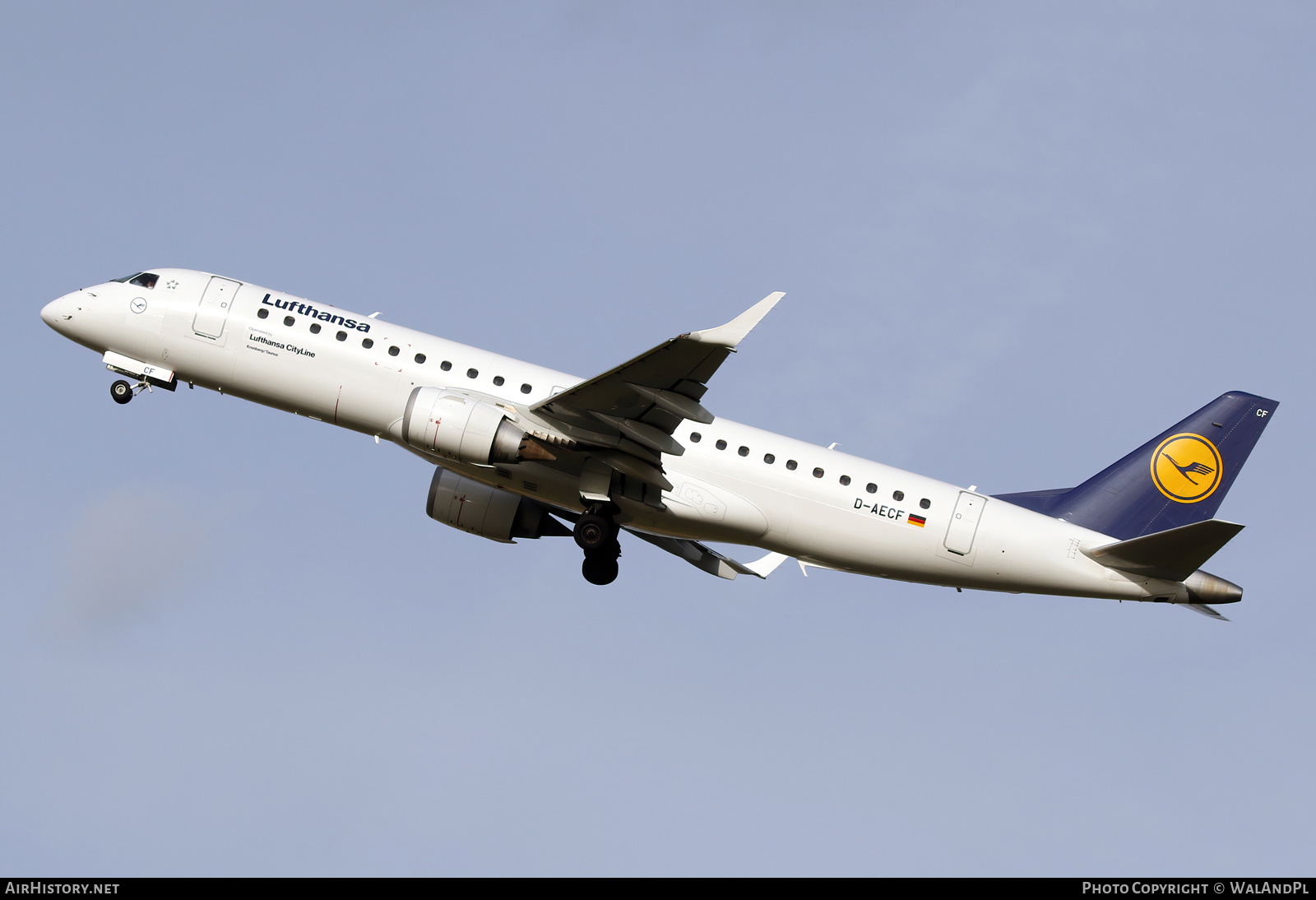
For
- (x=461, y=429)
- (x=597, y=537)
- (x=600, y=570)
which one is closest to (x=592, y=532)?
(x=597, y=537)

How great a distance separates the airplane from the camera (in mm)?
28641

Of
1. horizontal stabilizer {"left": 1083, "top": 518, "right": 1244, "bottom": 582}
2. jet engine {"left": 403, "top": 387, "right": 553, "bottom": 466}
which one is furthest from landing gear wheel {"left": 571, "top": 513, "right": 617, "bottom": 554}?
horizontal stabilizer {"left": 1083, "top": 518, "right": 1244, "bottom": 582}

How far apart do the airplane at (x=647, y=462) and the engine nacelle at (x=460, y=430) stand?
0.12 ft

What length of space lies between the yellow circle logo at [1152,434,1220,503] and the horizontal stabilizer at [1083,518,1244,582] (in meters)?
2.98

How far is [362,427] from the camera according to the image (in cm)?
3041

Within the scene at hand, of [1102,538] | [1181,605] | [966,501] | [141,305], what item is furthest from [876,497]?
[141,305]

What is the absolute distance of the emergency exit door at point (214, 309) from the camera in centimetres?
3105

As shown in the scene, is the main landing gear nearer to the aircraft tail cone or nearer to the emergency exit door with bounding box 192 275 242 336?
the emergency exit door with bounding box 192 275 242 336

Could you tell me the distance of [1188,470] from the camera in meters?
32.1

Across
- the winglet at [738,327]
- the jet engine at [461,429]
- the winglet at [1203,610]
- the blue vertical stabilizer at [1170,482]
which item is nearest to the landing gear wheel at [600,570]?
A: the jet engine at [461,429]

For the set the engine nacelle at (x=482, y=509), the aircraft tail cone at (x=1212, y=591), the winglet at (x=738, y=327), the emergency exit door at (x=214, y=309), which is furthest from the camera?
the engine nacelle at (x=482, y=509)

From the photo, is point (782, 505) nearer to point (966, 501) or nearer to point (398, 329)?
point (966, 501)

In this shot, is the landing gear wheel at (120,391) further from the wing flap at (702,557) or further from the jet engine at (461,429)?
the wing flap at (702,557)
